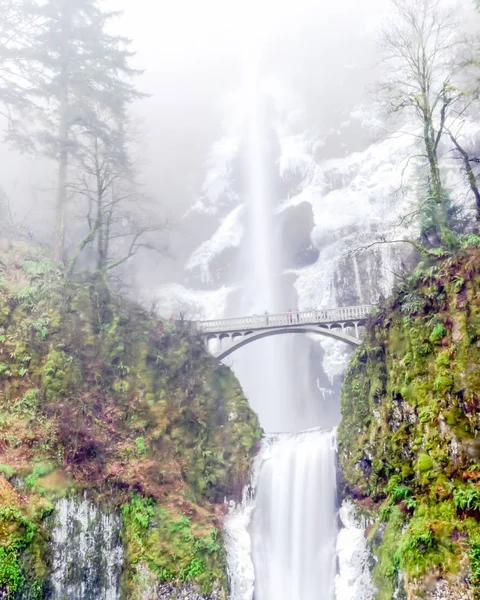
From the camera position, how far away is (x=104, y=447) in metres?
14.8

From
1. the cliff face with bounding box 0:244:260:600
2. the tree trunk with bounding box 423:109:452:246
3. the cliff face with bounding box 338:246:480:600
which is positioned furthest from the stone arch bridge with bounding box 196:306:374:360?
the tree trunk with bounding box 423:109:452:246

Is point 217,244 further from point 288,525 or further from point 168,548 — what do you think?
point 168,548

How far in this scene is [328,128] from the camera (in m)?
55.8

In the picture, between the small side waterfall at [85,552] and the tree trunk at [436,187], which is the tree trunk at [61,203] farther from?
the tree trunk at [436,187]

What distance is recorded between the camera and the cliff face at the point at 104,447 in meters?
12.5

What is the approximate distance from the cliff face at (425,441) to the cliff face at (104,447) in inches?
227

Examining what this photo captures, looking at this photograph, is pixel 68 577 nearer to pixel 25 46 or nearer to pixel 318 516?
pixel 318 516

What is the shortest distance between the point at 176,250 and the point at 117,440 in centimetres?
3951

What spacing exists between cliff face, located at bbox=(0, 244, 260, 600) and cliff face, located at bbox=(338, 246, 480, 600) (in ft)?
18.9

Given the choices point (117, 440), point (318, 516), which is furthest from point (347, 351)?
point (117, 440)

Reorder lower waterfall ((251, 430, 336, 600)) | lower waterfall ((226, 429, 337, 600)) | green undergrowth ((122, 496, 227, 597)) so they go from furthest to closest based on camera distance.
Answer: lower waterfall ((251, 430, 336, 600)) < lower waterfall ((226, 429, 337, 600)) < green undergrowth ((122, 496, 227, 597))

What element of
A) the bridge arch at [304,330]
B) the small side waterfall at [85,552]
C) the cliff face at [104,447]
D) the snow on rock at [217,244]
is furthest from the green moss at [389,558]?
the snow on rock at [217,244]

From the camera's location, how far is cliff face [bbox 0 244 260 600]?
41.1 ft

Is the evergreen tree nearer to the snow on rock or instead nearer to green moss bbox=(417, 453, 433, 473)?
green moss bbox=(417, 453, 433, 473)
